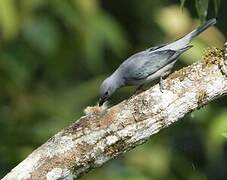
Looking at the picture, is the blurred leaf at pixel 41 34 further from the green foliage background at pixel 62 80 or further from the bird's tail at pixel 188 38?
the bird's tail at pixel 188 38

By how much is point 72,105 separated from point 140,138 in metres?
2.42

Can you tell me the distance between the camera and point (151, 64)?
8.41ft

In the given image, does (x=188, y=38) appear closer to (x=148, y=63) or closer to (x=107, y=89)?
(x=148, y=63)

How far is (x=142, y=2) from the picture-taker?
5.83 metres

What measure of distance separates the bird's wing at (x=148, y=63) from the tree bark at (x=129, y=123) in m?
0.11

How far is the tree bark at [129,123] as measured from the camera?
2.41 metres

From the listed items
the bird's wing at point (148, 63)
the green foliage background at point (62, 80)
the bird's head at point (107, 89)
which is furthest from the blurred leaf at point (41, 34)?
the bird's wing at point (148, 63)

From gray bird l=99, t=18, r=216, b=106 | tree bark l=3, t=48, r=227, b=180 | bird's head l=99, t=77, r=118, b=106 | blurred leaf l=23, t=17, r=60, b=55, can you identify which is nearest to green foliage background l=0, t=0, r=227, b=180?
blurred leaf l=23, t=17, r=60, b=55

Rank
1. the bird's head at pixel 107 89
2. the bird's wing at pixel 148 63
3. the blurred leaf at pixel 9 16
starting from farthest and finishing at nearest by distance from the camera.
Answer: the blurred leaf at pixel 9 16 < the bird's head at pixel 107 89 < the bird's wing at pixel 148 63

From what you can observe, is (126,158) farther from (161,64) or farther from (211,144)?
(161,64)

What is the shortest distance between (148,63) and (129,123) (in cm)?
23

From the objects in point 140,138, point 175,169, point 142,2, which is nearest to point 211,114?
point 175,169

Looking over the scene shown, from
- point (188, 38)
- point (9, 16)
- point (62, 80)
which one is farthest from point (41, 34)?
point (188, 38)

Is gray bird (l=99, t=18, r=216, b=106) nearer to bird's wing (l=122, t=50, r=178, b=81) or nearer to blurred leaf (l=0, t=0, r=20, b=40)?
bird's wing (l=122, t=50, r=178, b=81)
